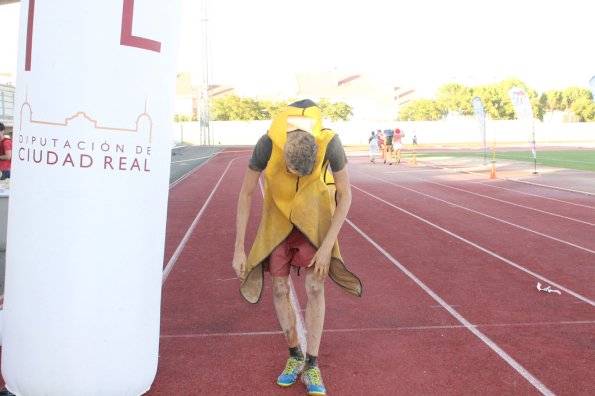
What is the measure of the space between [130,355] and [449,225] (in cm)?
779

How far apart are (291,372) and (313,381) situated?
0.20 metres

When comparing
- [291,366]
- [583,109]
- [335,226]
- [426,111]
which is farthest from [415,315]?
[583,109]

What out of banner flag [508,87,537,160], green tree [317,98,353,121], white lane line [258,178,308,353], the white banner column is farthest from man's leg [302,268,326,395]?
green tree [317,98,353,121]

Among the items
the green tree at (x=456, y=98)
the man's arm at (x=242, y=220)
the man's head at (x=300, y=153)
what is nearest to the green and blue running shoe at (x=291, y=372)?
the man's arm at (x=242, y=220)

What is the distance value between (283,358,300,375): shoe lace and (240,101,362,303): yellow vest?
49 cm

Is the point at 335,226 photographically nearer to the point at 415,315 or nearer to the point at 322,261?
the point at 322,261

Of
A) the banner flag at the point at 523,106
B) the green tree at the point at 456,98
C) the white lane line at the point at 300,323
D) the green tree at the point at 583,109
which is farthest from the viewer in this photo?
the green tree at the point at 583,109

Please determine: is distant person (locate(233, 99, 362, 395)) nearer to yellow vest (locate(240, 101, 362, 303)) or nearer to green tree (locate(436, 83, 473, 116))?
yellow vest (locate(240, 101, 362, 303))

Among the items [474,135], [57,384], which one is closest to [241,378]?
[57,384]

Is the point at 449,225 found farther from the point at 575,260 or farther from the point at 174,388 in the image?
the point at 174,388

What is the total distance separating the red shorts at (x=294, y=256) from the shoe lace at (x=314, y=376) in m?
0.61

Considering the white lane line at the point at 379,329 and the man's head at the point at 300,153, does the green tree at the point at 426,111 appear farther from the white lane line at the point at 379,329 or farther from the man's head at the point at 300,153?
the man's head at the point at 300,153

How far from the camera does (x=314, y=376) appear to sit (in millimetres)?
3729

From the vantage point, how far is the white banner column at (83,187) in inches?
122
